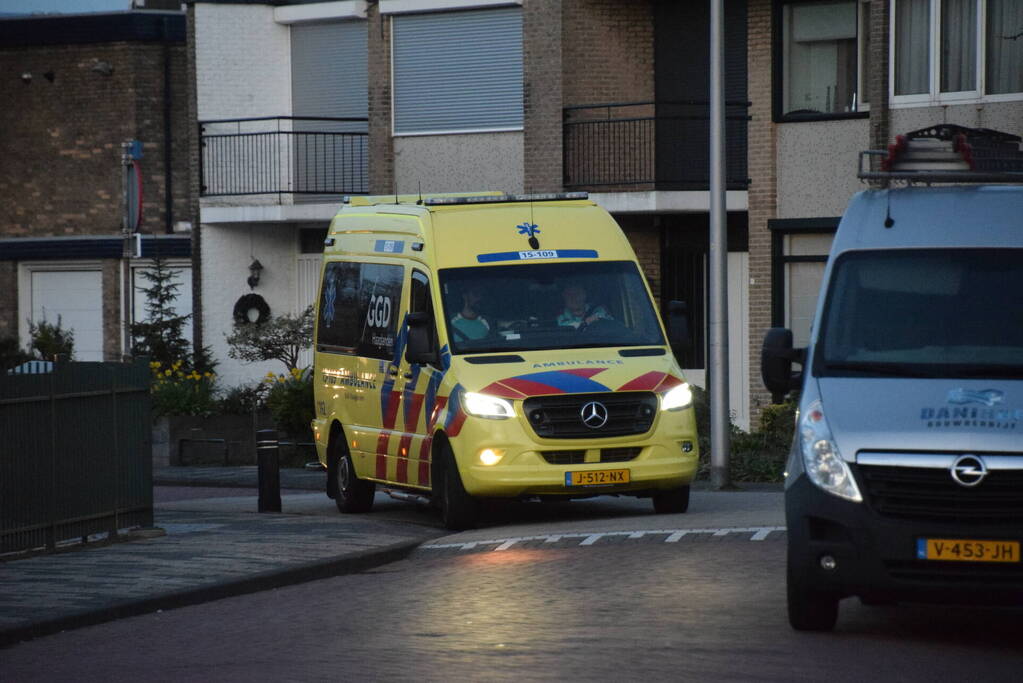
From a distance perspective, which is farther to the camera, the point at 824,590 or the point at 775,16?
the point at 775,16

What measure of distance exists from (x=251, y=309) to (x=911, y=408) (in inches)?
947

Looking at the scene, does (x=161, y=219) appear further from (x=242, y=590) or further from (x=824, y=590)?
(x=824, y=590)

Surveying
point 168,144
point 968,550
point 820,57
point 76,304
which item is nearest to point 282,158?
point 168,144

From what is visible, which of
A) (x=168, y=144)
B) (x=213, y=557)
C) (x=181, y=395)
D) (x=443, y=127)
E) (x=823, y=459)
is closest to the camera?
(x=823, y=459)

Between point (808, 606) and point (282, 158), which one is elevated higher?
point (282, 158)

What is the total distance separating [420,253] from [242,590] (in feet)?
15.7

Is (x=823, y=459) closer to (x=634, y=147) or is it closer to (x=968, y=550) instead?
(x=968, y=550)

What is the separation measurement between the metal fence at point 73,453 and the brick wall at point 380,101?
1560 centimetres

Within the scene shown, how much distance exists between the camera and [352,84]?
31.8m

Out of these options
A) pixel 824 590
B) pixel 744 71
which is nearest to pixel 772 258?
pixel 744 71

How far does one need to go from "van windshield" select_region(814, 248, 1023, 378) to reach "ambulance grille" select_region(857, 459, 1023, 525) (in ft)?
2.45

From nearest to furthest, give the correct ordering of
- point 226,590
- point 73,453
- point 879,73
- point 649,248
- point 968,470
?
point 968,470 < point 226,590 < point 73,453 < point 879,73 < point 649,248

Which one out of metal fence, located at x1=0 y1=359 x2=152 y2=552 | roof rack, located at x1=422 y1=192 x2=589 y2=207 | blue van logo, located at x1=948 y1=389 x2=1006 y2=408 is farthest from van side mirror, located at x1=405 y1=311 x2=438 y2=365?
blue van logo, located at x1=948 y1=389 x2=1006 y2=408

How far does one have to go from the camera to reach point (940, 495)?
29.7ft
